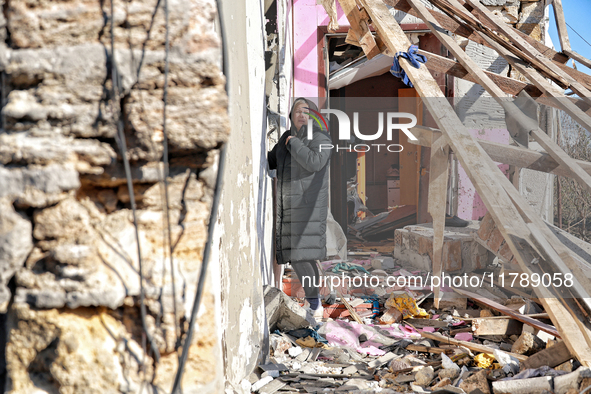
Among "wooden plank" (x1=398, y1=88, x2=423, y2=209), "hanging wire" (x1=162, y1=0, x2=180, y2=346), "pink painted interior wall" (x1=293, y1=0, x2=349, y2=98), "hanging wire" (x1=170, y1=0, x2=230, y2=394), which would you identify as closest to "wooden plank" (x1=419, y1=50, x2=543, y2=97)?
"hanging wire" (x1=170, y1=0, x2=230, y2=394)

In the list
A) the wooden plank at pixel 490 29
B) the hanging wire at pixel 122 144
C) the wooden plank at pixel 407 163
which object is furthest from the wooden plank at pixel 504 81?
the wooden plank at pixel 407 163

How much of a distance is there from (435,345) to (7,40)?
2960 mm

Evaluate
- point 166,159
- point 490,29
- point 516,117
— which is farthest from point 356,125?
point 166,159

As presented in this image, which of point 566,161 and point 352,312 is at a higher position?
point 566,161

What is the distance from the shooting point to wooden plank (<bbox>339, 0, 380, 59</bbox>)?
3305mm

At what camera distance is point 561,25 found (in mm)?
4734

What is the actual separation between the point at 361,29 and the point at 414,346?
8.23ft

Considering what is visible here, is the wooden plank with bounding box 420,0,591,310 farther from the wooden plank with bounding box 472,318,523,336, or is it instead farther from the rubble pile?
the wooden plank with bounding box 472,318,523,336

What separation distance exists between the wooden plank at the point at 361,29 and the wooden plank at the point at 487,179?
259 millimetres

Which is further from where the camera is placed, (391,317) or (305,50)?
(305,50)

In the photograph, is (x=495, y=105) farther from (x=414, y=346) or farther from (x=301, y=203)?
(x=414, y=346)

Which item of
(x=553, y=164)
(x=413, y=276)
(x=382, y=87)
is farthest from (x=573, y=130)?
(x=553, y=164)

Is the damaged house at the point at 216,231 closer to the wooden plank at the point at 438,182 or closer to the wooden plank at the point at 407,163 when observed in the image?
the wooden plank at the point at 438,182

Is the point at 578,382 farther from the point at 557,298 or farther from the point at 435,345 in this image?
the point at 435,345
